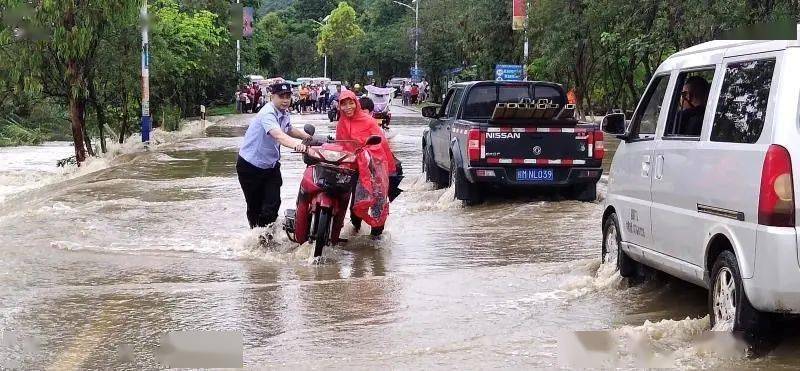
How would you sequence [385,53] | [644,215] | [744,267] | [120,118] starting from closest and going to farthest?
[744,267], [644,215], [120,118], [385,53]

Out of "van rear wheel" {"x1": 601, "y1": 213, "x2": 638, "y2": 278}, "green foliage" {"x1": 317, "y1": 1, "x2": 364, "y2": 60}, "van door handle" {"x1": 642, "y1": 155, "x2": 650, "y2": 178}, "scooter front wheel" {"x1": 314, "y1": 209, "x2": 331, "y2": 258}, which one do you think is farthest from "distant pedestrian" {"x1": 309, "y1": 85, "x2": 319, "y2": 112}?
"van door handle" {"x1": 642, "y1": 155, "x2": 650, "y2": 178}

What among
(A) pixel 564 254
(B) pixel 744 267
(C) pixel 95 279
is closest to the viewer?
(B) pixel 744 267

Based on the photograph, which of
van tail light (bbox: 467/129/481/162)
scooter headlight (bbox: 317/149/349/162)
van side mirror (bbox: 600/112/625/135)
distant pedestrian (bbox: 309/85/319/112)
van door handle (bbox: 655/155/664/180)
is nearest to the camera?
van door handle (bbox: 655/155/664/180)

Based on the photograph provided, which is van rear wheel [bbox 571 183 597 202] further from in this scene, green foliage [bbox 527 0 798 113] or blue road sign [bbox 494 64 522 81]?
blue road sign [bbox 494 64 522 81]

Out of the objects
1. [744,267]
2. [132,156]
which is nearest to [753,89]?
[744,267]

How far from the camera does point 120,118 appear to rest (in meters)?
28.2

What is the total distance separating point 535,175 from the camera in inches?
533

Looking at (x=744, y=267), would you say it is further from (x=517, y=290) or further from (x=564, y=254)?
(x=564, y=254)

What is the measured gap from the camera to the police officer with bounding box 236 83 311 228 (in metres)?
9.75

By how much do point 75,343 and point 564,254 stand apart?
16.0 feet

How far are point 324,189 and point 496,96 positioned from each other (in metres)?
6.30

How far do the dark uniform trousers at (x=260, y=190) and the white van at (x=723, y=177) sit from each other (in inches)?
146

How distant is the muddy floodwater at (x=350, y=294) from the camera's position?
6.13m

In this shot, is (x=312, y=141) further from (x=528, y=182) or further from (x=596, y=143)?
(x=596, y=143)
